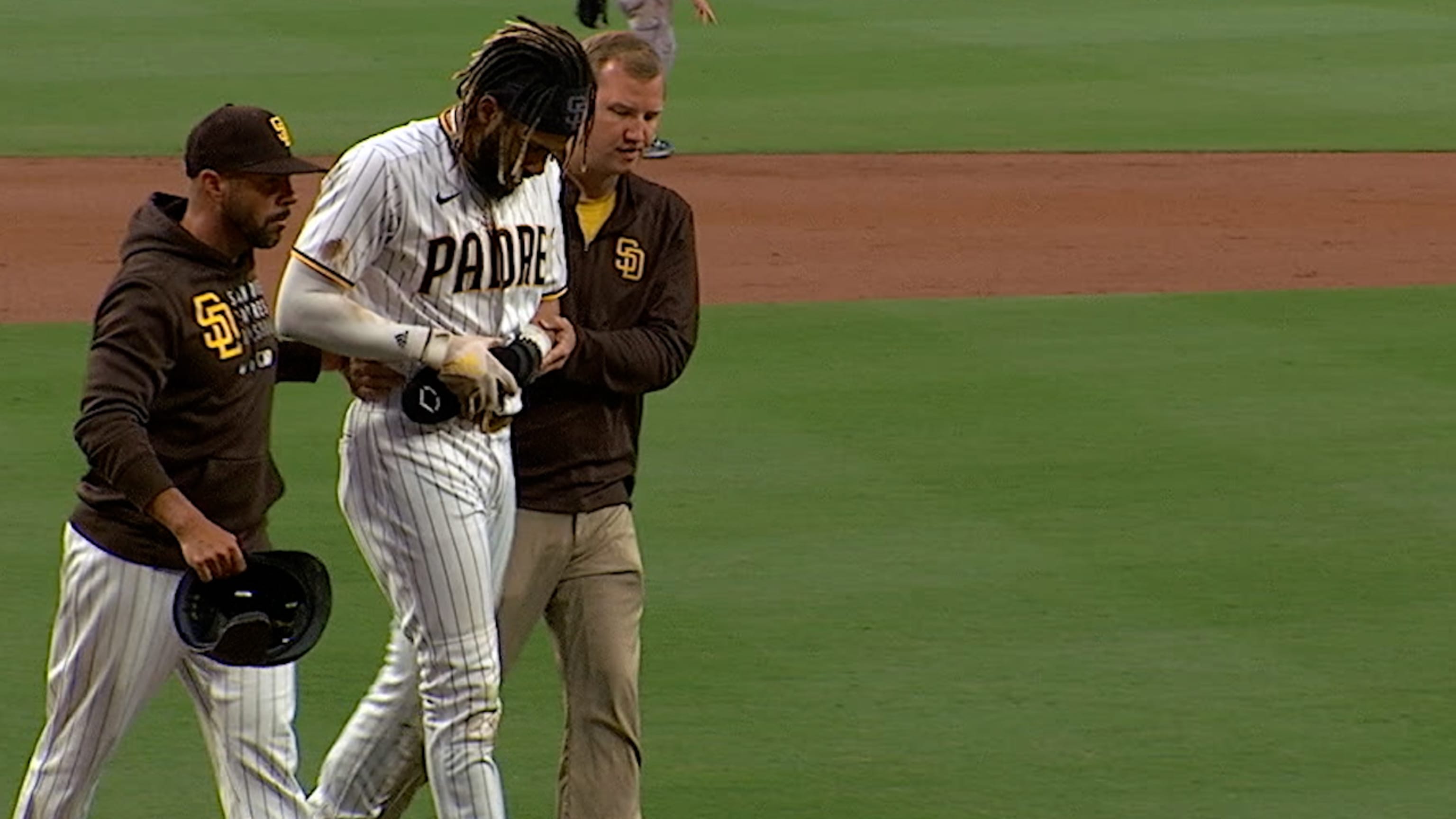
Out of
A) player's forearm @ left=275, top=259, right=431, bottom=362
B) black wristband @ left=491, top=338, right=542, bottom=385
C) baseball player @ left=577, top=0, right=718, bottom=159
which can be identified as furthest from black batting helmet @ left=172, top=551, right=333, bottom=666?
baseball player @ left=577, top=0, right=718, bottom=159

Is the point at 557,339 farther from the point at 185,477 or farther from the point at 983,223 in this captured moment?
the point at 983,223

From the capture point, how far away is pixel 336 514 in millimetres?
9133

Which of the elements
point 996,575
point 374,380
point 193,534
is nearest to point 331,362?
point 374,380

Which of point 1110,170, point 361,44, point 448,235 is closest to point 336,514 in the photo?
point 448,235

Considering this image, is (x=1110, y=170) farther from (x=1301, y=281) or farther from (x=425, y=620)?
(x=425, y=620)

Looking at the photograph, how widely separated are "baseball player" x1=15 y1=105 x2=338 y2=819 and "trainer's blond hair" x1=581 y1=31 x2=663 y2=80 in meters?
0.80

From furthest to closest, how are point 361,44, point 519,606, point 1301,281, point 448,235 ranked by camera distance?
point 361,44 → point 1301,281 → point 519,606 → point 448,235

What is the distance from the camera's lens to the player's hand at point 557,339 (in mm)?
5492

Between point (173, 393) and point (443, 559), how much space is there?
0.61 meters

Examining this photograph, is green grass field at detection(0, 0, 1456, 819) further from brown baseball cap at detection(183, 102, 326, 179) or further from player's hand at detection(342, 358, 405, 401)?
brown baseball cap at detection(183, 102, 326, 179)

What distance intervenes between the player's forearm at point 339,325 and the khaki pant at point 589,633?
0.82 metres

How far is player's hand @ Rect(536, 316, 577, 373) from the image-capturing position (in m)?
5.49

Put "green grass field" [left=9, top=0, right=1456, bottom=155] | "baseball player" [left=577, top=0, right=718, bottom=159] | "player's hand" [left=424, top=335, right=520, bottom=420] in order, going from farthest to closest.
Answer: "green grass field" [left=9, top=0, right=1456, bottom=155] < "baseball player" [left=577, top=0, right=718, bottom=159] < "player's hand" [left=424, top=335, right=520, bottom=420]

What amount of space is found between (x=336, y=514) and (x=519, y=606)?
3.41m
